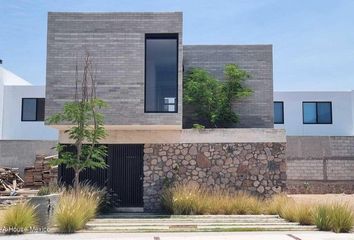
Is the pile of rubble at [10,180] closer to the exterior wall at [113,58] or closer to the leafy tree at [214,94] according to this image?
the exterior wall at [113,58]

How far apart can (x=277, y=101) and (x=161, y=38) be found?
1910 centimetres

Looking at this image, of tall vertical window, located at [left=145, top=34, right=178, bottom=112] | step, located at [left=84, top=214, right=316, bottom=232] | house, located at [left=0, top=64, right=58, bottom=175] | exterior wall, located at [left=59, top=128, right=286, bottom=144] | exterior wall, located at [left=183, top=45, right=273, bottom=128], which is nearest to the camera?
step, located at [left=84, top=214, right=316, bottom=232]

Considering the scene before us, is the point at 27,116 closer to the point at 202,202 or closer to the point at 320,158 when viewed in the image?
the point at 202,202

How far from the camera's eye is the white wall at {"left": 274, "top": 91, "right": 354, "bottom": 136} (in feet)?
116

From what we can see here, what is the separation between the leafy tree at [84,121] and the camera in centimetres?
1659

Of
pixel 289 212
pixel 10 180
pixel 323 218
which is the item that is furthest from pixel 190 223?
pixel 10 180

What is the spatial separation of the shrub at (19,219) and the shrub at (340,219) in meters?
8.54

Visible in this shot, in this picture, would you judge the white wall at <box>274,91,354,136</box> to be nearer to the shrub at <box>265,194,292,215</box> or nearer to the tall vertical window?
the shrub at <box>265,194,292,215</box>

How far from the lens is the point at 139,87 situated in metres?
17.8

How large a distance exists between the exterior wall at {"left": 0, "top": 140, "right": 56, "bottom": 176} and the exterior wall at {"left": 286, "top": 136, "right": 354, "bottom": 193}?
14911 millimetres

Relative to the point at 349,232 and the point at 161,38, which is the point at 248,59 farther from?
the point at 349,232

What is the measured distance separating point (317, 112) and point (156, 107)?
20865mm

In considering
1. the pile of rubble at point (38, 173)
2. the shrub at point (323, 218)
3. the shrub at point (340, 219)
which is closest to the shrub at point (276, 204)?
the shrub at point (323, 218)

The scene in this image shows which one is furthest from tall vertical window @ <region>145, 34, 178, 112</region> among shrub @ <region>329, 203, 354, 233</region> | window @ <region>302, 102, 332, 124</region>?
window @ <region>302, 102, 332, 124</region>
